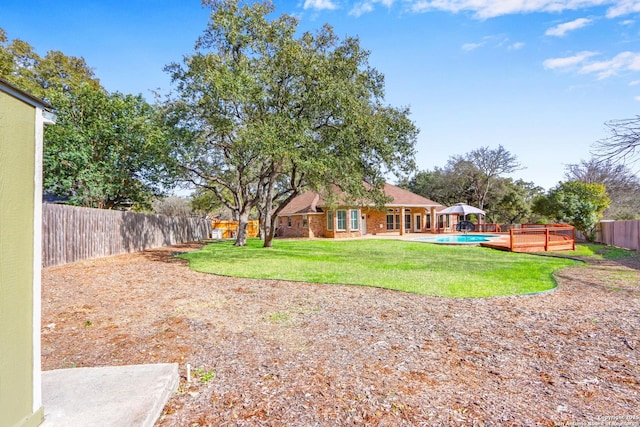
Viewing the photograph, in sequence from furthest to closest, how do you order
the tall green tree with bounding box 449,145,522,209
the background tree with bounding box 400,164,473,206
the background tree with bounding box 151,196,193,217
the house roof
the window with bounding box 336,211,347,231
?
the background tree with bounding box 151,196,193,217, the background tree with bounding box 400,164,473,206, the tall green tree with bounding box 449,145,522,209, the house roof, the window with bounding box 336,211,347,231

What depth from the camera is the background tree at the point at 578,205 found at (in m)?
19.8

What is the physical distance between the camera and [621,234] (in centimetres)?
1697

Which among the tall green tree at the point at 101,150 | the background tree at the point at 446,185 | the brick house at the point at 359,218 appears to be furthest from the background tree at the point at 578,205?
the tall green tree at the point at 101,150

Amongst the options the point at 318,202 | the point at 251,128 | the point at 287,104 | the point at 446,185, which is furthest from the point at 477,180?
the point at 251,128

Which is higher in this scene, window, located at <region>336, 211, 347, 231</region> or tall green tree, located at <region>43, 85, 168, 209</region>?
tall green tree, located at <region>43, 85, 168, 209</region>

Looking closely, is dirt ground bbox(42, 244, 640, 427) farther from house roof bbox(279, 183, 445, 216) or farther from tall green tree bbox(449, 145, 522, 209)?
tall green tree bbox(449, 145, 522, 209)

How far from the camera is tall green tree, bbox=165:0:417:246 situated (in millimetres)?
10977

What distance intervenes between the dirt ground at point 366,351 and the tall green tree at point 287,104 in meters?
5.76

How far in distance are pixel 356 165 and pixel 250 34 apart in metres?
6.66

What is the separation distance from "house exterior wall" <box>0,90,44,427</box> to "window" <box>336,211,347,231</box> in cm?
2380

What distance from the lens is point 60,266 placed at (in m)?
10.0

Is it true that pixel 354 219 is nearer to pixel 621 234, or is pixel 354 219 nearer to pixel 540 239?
pixel 540 239

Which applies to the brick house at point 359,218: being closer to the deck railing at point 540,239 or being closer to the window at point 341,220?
the window at point 341,220

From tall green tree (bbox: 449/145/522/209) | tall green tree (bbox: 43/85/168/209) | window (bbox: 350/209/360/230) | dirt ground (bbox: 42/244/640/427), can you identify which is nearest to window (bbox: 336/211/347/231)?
window (bbox: 350/209/360/230)
